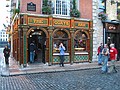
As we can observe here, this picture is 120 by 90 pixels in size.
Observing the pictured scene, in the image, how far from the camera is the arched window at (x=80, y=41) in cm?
1905

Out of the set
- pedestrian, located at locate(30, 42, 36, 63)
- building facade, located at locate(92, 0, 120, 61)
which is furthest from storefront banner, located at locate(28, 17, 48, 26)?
building facade, located at locate(92, 0, 120, 61)

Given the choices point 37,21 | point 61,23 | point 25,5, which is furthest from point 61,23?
point 25,5

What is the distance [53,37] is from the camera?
17.7 meters

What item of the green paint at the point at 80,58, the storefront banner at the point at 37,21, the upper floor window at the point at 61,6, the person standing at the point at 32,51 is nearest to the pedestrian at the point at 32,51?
the person standing at the point at 32,51

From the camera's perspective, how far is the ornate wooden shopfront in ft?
54.4

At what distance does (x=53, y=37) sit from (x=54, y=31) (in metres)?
0.47

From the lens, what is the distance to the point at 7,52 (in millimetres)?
18656

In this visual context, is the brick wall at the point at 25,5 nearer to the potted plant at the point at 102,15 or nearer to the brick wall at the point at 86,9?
Answer: the brick wall at the point at 86,9

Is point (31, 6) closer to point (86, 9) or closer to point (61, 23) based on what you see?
point (61, 23)

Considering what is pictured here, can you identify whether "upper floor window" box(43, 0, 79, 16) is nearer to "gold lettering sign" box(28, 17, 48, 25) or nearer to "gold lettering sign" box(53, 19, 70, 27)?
"gold lettering sign" box(53, 19, 70, 27)

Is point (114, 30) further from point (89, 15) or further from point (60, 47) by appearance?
point (60, 47)

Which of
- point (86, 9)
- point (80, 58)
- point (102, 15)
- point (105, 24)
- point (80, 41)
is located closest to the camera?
point (80, 58)

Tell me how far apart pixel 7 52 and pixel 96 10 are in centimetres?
838

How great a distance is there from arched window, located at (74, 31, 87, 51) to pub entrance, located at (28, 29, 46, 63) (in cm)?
269
